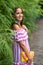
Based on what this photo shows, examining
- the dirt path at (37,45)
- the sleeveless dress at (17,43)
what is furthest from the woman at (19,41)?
the dirt path at (37,45)

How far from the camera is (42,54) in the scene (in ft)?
30.0

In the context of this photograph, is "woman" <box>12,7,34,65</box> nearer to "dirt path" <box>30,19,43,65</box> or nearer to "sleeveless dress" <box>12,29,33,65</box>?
"sleeveless dress" <box>12,29,33,65</box>

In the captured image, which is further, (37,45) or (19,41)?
(37,45)

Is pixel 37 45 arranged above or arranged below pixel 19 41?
below

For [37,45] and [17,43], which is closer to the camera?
[17,43]

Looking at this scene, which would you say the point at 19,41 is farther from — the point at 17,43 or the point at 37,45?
the point at 37,45

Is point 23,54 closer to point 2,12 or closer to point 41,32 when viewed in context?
point 2,12

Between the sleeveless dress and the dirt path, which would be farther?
the dirt path

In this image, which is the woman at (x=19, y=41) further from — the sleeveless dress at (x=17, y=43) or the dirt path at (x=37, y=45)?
the dirt path at (x=37, y=45)

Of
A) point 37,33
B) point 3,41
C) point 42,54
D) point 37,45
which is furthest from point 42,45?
point 3,41

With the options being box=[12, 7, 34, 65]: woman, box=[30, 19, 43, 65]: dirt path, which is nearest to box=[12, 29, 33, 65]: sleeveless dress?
box=[12, 7, 34, 65]: woman

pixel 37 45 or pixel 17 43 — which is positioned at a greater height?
pixel 17 43

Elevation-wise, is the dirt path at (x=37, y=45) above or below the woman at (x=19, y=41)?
below

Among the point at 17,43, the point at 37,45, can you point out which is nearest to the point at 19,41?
the point at 17,43
